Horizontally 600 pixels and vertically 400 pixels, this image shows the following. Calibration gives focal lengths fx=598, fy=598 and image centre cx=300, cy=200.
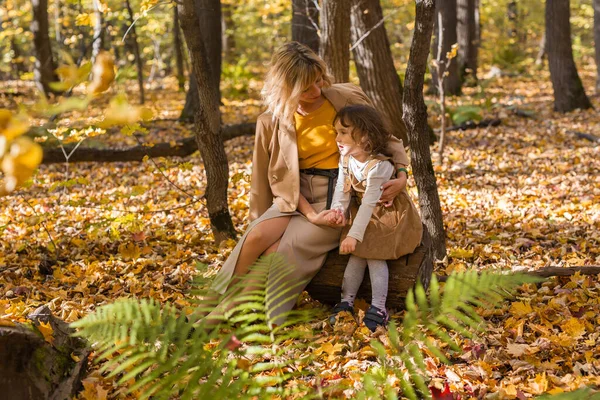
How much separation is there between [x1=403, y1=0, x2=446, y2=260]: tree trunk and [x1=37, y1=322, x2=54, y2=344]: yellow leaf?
2343mm

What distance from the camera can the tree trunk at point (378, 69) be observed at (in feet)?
23.5

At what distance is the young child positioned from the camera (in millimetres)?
3178

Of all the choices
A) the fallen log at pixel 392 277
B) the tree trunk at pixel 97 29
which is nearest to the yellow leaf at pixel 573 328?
the fallen log at pixel 392 277

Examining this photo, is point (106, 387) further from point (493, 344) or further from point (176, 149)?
point (176, 149)

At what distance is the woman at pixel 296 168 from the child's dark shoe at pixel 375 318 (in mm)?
381

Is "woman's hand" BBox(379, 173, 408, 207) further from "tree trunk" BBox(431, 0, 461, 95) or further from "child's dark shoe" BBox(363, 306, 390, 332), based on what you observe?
"tree trunk" BBox(431, 0, 461, 95)

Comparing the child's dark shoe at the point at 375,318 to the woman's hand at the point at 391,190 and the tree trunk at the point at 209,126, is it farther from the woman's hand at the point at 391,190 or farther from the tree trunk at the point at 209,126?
the tree trunk at the point at 209,126

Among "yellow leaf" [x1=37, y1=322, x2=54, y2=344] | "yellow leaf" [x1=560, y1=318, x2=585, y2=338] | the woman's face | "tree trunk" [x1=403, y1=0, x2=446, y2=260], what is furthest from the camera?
"tree trunk" [x1=403, y1=0, x2=446, y2=260]

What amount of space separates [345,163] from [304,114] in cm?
45

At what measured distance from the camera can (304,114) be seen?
3574 millimetres

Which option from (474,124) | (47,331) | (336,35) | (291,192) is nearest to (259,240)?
(291,192)

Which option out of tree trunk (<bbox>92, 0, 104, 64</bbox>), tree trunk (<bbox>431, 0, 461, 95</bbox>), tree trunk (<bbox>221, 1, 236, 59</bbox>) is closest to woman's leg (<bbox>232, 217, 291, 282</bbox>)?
tree trunk (<bbox>92, 0, 104, 64</bbox>)

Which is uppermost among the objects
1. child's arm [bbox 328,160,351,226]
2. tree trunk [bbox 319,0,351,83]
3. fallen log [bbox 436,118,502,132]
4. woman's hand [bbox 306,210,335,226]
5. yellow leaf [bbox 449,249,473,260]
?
tree trunk [bbox 319,0,351,83]

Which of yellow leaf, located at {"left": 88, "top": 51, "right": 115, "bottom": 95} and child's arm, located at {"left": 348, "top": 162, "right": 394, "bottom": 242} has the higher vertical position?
yellow leaf, located at {"left": 88, "top": 51, "right": 115, "bottom": 95}
